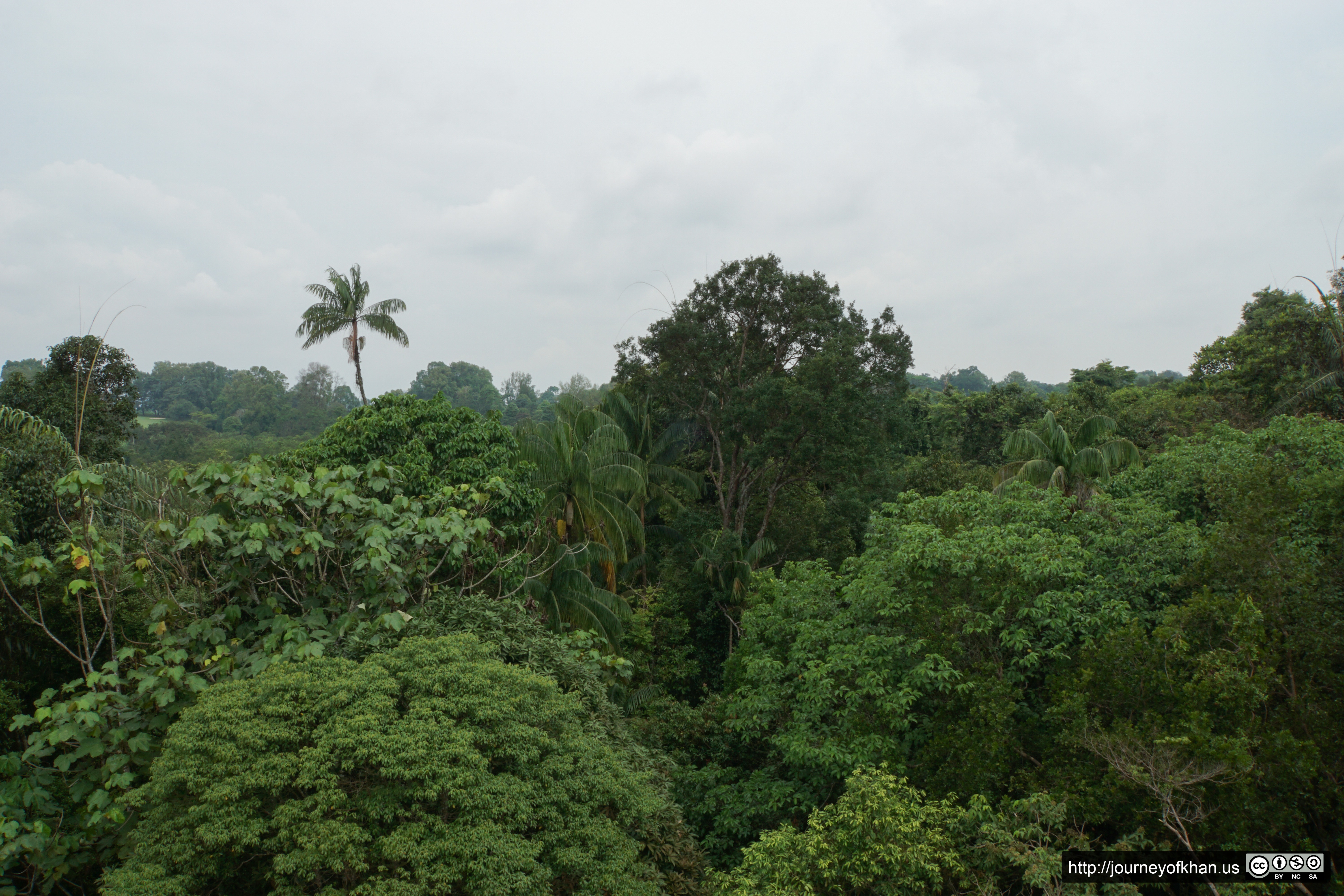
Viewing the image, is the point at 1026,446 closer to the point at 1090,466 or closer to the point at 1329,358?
the point at 1090,466

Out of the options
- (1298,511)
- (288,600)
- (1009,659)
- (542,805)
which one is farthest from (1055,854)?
(288,600)

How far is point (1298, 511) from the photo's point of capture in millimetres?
10250

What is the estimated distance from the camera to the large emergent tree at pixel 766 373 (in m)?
19.3

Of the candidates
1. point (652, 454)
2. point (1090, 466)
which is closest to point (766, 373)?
point (652, 454)

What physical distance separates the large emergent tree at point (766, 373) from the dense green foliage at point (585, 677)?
3412 millimetres

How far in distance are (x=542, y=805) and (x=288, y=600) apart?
Answer: 4.14 metres

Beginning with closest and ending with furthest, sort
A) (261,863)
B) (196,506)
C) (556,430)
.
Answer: (261,863)
(196,506)
(556,430)

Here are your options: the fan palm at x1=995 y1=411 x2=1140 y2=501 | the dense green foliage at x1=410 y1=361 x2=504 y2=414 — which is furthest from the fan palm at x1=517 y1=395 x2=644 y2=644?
the dense green foliage at x1=410 y1=361 x2=504 y2=414

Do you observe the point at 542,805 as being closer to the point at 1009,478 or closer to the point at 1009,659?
the point at 1009,659

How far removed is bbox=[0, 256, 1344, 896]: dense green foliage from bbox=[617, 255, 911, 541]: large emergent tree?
3412 millimetres

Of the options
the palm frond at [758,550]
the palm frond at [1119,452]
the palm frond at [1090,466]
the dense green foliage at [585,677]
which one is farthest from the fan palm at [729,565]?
the palm frond at [1119,452]

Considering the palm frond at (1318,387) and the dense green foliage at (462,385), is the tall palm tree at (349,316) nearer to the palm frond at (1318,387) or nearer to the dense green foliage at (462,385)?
the palm frond at (1318,387)

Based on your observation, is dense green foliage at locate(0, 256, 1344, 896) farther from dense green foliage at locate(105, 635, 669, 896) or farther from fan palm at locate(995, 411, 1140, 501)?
fan palm at locate(995, 411, 1140, 501)

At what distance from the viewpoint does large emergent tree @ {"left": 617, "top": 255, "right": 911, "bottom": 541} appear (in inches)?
762
